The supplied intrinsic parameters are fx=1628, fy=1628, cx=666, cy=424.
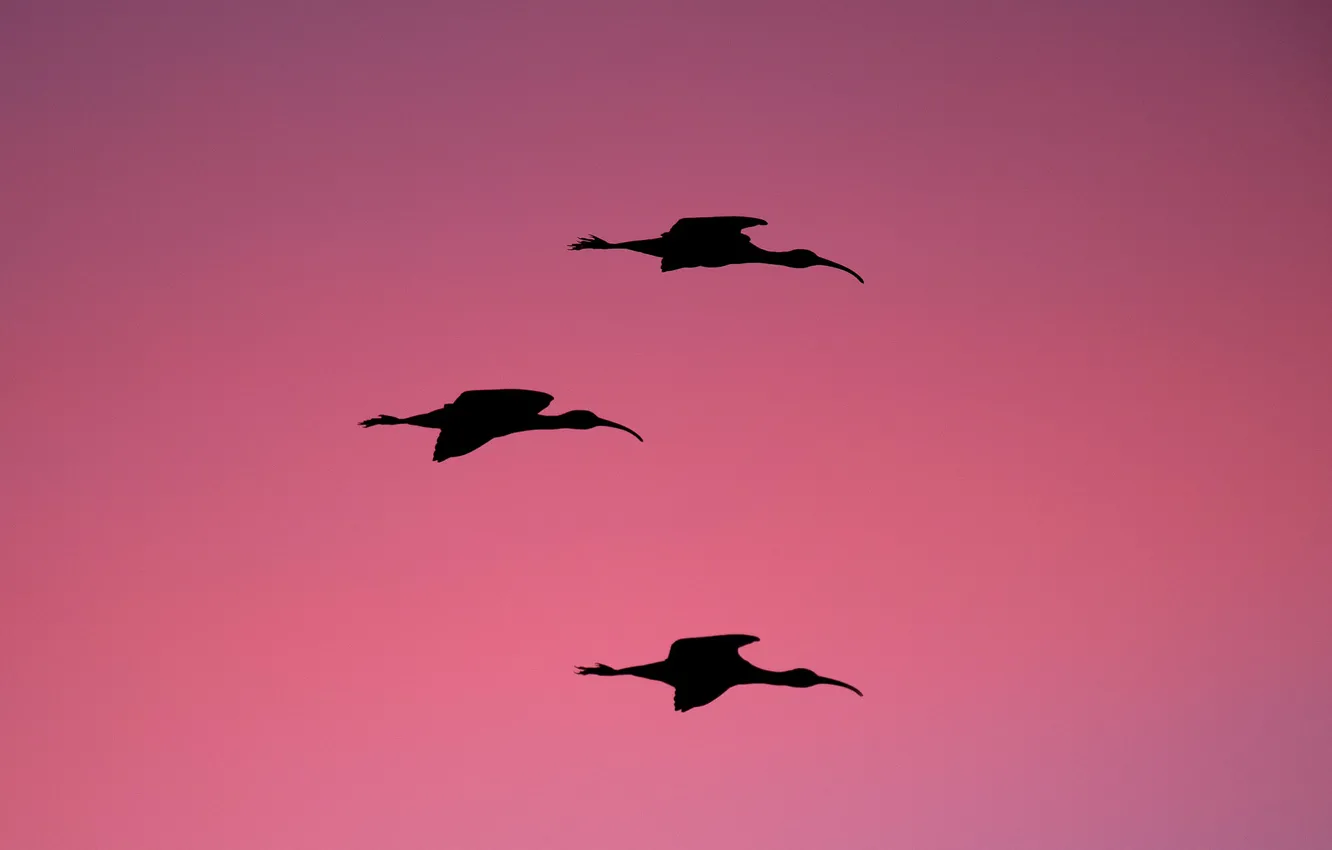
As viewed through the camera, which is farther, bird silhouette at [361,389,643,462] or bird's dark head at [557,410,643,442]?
bird's dark head at [557,410,643,442]

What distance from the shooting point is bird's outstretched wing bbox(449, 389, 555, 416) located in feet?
33.0

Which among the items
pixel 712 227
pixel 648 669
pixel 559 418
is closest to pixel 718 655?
pixel 648 669

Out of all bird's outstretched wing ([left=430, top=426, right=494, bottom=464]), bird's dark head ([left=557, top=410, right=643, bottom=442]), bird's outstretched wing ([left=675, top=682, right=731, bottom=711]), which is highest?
bird's dark head ([left=557, top=410, right=643, bottom=442])

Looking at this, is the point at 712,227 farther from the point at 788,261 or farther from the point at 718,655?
the point at 718,655

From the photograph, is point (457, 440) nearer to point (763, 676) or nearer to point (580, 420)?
point (580, 420)

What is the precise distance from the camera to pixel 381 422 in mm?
10891

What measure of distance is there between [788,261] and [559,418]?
74.0 inches

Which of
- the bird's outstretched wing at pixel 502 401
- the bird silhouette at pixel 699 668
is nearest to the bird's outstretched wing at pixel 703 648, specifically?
the bird silhouette at pixel 699 668

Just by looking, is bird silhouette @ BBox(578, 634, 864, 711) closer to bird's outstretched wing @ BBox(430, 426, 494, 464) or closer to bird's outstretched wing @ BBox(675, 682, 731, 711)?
bird's outstretched wing @ BBox(675, 682, 731, 711)

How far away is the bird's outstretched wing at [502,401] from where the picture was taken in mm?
10070

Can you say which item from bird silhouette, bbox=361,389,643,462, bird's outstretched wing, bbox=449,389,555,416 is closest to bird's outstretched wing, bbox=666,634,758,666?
bird silhouette, bbox=361,389,643,462

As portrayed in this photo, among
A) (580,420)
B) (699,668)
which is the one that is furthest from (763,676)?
(580,420)

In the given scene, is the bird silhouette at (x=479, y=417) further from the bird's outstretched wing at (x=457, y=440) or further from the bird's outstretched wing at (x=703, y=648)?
the bird's outstretched wing at (x=703, y=648)

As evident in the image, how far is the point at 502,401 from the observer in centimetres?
1009
